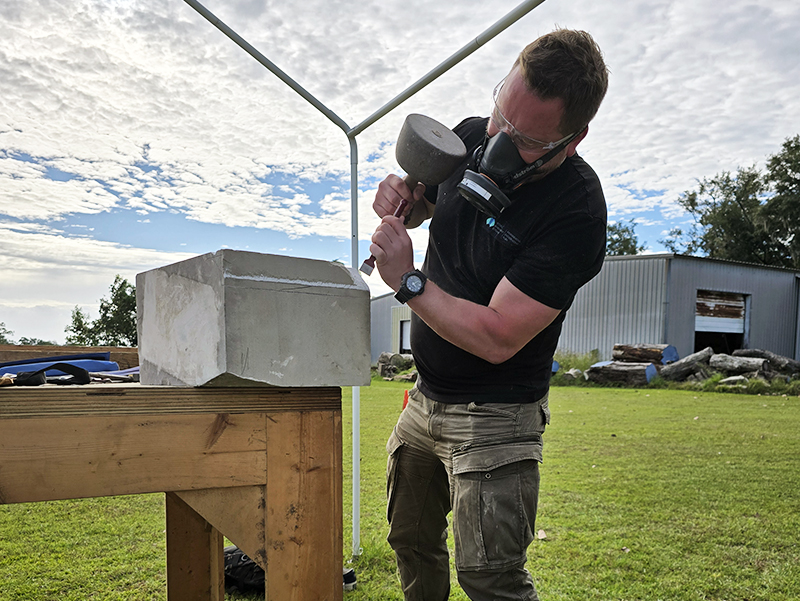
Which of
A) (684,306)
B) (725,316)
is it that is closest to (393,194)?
(684,306)

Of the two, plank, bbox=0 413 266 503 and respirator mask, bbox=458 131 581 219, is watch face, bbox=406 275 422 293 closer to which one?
respirator mask, bbox=458 131 581 219

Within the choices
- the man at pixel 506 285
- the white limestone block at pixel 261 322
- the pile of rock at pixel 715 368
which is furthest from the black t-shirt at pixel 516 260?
the pile of rock at pixel 715 368

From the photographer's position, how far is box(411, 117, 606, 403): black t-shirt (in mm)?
1774

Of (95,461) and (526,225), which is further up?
(526,225)

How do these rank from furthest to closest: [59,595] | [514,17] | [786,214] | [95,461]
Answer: [786,214]
[59,595]
[514,17]
[95,461]

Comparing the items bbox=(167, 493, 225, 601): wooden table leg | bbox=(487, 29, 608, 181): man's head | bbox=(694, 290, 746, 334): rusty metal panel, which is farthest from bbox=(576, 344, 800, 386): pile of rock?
bbox=(167, 493, 225, 601): wooden table leg

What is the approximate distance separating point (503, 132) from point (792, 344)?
22277 millimetres

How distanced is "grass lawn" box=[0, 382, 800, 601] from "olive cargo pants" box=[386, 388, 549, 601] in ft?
2.83

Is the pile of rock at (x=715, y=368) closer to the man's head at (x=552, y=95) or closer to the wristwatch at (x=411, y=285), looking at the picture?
the man's head at (x=552, y=95)

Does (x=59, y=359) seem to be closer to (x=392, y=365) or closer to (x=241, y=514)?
(x=241, y=514)

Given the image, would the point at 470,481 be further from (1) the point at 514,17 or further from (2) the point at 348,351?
(1) the point at 514,17

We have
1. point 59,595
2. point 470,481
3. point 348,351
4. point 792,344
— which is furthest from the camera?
point 792,344

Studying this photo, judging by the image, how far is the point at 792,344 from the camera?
19.9 meters

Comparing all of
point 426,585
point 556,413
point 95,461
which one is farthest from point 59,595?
point 556,413
